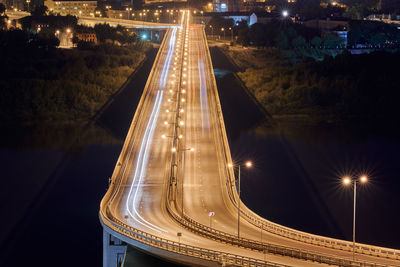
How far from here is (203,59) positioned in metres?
81.1

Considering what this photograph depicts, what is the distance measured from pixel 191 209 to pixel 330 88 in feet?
134

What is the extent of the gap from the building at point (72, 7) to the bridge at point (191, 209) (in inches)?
2834

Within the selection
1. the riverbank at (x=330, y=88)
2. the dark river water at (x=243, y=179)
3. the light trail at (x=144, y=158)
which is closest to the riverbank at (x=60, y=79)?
the dark river water at (x=243, y=179)

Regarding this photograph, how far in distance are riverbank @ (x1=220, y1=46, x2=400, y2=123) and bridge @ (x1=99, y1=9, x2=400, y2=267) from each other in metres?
9.79

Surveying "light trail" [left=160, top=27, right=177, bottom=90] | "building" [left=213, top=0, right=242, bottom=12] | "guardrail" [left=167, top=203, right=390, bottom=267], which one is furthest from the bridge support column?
"building" [left=213, top=0, right=242, bottom=12]

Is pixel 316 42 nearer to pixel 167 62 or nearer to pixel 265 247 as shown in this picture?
pixel 167 62

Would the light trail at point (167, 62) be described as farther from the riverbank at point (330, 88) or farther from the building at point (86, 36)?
the building at point (86, 36)

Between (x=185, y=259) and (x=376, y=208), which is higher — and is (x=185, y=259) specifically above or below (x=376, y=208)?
above

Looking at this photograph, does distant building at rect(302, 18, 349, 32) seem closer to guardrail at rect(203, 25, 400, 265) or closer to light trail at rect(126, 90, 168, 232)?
light trail at rect(126, 90, 168, 232)

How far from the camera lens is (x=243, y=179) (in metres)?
43.9

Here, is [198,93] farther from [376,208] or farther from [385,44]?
[385,44]

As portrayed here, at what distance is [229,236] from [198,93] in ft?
122

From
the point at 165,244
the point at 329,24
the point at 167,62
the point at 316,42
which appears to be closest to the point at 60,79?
the point at 167,62

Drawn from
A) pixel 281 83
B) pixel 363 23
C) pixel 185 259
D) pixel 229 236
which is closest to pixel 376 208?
pixel 229 236
